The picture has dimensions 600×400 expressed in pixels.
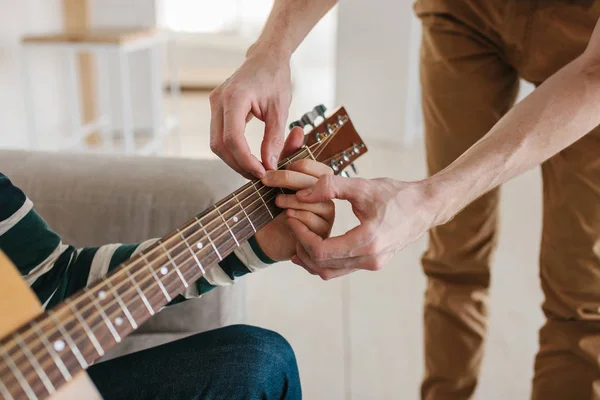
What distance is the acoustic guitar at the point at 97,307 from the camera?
20.3 inches

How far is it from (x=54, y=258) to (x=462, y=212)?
2.24 feet

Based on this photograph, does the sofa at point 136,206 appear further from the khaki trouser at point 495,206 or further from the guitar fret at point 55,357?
the guitar fret at point 55,357

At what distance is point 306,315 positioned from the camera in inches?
68.8

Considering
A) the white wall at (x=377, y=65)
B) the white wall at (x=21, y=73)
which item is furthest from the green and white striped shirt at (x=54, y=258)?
the white wall at (x=377, y=65)

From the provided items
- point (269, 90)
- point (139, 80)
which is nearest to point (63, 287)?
point (269, 90)

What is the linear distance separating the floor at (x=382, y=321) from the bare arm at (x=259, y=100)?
0.79 m

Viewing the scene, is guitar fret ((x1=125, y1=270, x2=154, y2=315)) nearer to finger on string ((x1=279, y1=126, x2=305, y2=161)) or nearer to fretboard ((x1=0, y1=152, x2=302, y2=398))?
fretboard ((x1=0, y1=152, x2=302, y2=398))

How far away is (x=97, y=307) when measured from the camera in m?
0.58

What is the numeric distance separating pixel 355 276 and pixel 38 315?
4.82 ft

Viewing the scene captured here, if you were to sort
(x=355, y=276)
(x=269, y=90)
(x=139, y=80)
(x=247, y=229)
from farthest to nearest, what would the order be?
(x=139, y=80)
(x=355, y=276)
(x=269, y=90)
(x=247, y=229)

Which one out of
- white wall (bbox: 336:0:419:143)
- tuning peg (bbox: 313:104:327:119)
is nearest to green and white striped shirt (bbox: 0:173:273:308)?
tuning peg (bbox: 313:104:327:119)

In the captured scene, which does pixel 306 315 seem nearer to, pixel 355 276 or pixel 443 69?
pixel 355 276

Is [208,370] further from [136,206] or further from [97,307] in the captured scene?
[136,206]

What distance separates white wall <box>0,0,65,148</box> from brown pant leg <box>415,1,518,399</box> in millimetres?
2217
